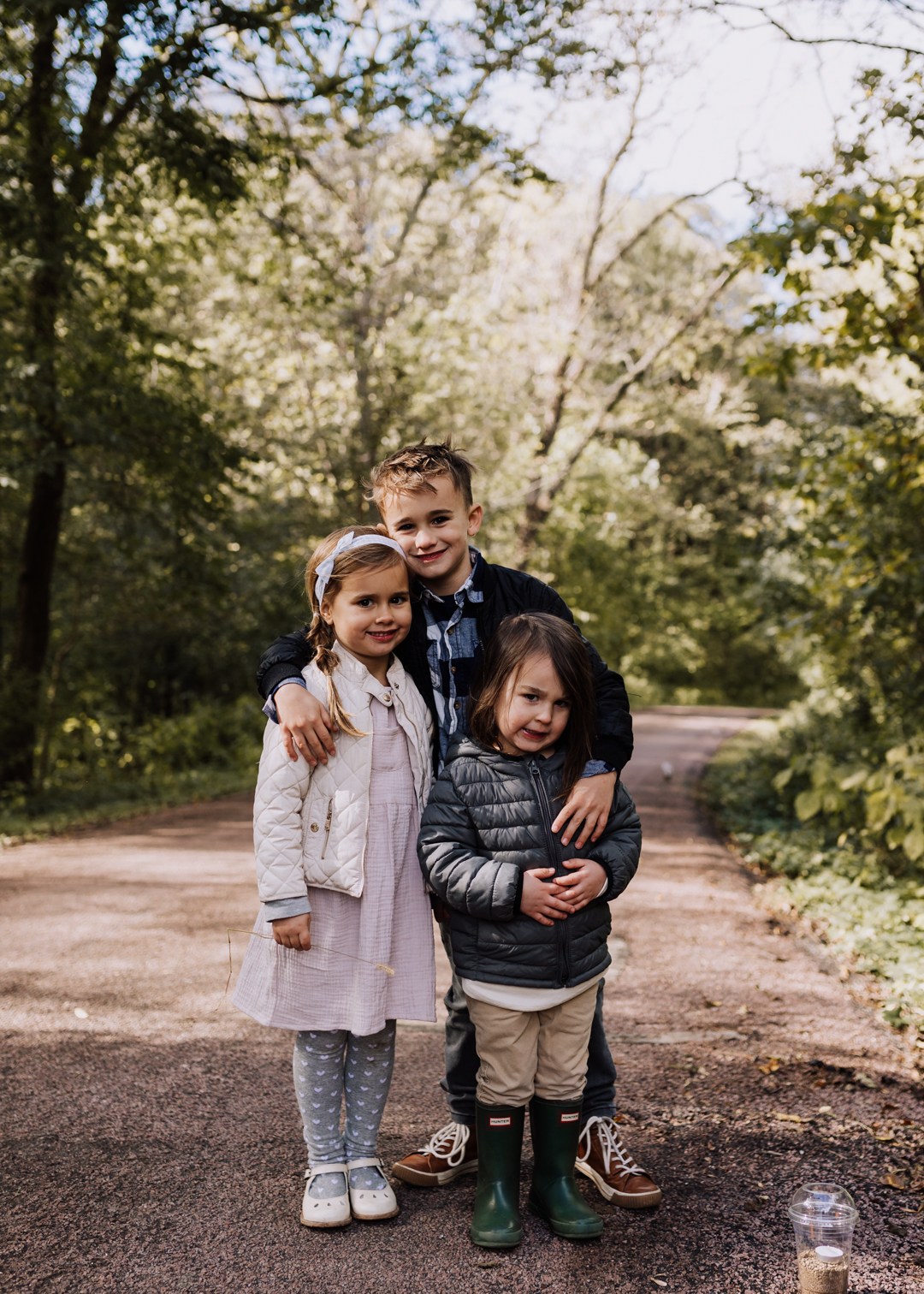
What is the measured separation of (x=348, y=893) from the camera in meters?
2.75

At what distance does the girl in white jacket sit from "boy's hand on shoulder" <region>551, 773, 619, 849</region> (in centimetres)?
44

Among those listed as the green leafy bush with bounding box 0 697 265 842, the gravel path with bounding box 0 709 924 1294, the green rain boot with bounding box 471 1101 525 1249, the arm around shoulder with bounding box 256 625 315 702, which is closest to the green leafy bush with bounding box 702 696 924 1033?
the gravel path with bounding box 0 709 924 1294

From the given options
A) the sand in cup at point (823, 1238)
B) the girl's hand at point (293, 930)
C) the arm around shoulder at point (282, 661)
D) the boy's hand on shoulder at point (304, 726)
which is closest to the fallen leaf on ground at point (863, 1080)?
the sand in cup at point (823, 1238)

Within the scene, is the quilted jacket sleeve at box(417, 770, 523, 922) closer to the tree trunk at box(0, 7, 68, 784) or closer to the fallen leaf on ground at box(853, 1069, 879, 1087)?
the fallen leaf on ground at box(853, 1069, 879, 1087)

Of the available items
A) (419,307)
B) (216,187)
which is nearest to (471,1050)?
(216,187)

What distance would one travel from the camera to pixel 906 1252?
2.58m

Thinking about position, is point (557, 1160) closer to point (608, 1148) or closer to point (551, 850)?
point (608, 1148)

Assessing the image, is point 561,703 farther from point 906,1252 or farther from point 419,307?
point 419,307

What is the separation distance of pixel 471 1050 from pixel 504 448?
57.0 ft

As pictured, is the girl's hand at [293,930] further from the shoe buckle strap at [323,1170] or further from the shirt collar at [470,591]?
the shirt collar at [470,591]

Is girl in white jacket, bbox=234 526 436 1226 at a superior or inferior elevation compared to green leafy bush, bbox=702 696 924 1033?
superior

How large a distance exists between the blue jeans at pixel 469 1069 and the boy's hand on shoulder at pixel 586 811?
54cm

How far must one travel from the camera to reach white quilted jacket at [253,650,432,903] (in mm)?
2688

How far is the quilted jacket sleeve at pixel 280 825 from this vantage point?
267cm
